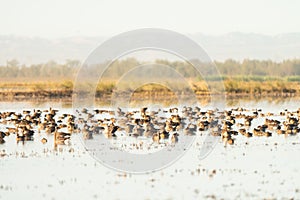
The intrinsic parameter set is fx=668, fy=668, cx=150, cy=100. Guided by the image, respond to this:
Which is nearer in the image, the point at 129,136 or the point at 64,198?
the point at 64,198

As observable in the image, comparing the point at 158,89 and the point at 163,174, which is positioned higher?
the point at 158,89

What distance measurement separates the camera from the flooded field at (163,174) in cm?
1361

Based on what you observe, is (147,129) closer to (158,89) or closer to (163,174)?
(163,174)

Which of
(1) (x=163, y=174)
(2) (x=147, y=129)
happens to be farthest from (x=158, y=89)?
(1) (x=163, y=174)

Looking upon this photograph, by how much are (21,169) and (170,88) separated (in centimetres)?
3804

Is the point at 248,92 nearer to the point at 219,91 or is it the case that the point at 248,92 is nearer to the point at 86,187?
the point at 219,91

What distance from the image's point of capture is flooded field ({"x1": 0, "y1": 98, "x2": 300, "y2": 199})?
13.6 metres

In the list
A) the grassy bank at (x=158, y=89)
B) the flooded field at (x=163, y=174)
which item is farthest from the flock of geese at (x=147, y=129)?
the grassy bank at (x=158, y=89)

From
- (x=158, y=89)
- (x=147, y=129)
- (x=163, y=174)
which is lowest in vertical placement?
(x=163, y=174)

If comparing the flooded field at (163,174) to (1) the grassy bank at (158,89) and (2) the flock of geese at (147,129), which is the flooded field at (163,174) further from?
(1) the grassy bank at (158,89)

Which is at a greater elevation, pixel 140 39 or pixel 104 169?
pixel 140 39

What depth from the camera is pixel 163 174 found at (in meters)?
15.7

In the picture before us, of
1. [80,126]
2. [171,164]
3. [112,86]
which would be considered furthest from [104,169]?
[112,86]

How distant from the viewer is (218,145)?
2025cm
